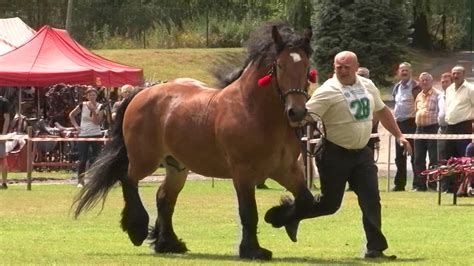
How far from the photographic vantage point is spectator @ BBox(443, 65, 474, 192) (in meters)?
21.8

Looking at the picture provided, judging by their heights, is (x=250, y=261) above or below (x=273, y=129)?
below

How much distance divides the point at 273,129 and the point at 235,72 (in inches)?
42.9

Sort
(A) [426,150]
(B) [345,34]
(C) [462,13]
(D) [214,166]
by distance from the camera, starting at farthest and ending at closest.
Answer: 1. (C) [462,13]
2. (B) [345,34]
3. (A) [426,150]
4. (D) [214,166]

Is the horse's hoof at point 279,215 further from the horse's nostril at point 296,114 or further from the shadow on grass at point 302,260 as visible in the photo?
the horse's nostril at point 296,114

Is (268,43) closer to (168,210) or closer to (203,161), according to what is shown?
(203,161)

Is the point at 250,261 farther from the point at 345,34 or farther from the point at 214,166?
the point at 345,34

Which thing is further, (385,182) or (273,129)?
(385,182)

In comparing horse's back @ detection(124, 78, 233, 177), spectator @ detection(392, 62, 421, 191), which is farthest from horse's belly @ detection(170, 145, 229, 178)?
spectator @ detection(392, 62, 421, 191)

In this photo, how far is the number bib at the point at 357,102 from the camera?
12.1 metres

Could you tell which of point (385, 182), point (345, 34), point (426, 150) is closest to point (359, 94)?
point (426, 150)

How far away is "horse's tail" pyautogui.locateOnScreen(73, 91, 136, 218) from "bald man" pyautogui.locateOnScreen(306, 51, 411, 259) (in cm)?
252

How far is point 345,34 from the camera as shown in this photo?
43.2 m

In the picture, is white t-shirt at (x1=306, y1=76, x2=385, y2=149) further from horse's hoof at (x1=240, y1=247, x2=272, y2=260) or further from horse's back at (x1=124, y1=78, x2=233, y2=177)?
horse's hoof at (x1=240, y1=247, x2=272, y2=260)

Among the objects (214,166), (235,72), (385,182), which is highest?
(235,72)
